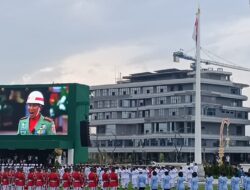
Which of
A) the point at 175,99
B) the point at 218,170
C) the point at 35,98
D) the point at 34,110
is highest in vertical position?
the point at 175,99

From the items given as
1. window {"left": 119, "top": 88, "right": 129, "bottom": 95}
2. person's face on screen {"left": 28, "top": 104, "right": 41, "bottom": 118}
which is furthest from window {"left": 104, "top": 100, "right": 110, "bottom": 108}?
person's face on screen {"left": 28, "top": 104, "right": 41, "bottom": 118}

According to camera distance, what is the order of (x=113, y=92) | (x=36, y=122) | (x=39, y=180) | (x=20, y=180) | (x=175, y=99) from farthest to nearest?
(x=113, y=92), (x=175, y=99), (x=36, y=122), (x=20, y=180), (x=39, y=180)

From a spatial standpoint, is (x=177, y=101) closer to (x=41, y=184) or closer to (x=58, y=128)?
(x=58, y=128)

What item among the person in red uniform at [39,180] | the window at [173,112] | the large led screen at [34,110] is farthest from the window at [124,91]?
the person in red uniform at [39,180]

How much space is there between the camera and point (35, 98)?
56188 millimetres

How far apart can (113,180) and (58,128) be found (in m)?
24.9

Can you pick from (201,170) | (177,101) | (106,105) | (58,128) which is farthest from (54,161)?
(106,105)

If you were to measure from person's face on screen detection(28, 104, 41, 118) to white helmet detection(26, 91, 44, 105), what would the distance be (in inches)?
15.8

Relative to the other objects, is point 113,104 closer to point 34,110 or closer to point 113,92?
point 113,92

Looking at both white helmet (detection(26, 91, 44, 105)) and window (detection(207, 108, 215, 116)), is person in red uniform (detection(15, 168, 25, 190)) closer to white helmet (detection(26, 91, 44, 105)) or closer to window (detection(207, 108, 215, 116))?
white helmet (detection(26, 91, 44, 105))

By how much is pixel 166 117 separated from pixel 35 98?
4612 cm

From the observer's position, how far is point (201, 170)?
5084cm

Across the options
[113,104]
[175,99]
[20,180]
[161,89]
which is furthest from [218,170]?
[113,104]

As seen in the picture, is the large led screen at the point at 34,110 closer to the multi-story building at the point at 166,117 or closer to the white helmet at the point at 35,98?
the white helmet at the point at 35,98
